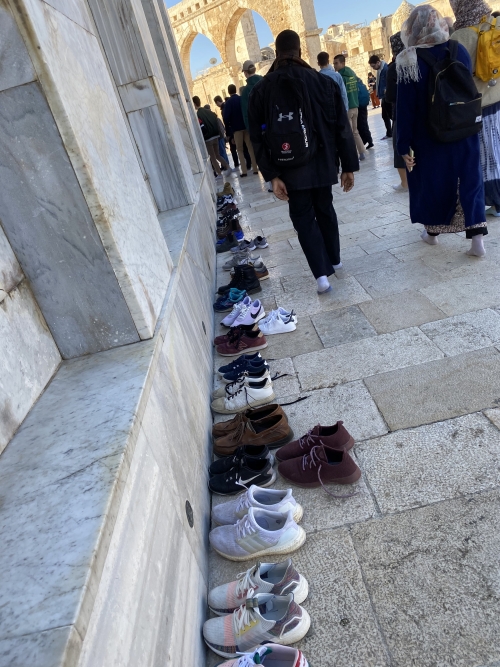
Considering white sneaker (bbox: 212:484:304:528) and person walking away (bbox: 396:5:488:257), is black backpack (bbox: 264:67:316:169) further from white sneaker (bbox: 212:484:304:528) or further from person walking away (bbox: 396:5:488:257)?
white sneaker (bbox: 212:484:304:528)

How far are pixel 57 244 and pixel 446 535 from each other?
198cm

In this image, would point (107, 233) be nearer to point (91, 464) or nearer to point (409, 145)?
point (91, 464)

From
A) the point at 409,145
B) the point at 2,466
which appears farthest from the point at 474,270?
the point at 2,466

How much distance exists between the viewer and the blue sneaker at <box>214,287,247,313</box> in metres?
4.62

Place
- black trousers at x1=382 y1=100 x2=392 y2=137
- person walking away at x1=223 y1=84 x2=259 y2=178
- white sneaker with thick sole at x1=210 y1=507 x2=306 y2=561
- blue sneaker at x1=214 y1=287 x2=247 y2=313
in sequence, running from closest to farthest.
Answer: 1. white sneaker with thick sole at x1=210 y1=507 x2=306 y2=561
2. blue sneaker at x1=214 y1=287 x2=247 y2=313
3. black trousers at x1=382 y1=100 x2=392 y2=137
4. person walking away at x1=223 y1=84 x2=259 y2=178

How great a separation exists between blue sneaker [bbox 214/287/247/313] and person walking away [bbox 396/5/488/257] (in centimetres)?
192

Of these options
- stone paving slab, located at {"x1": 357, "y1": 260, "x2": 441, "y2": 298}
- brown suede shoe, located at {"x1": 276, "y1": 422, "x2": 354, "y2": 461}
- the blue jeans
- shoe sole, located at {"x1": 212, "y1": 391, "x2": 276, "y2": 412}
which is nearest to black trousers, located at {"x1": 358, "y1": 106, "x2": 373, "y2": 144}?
the blue jeans

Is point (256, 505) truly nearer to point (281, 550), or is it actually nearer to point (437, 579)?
point (281, 550)

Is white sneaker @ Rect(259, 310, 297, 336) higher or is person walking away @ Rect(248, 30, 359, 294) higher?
person walking away @ Rect(248, 30, 359, 294)

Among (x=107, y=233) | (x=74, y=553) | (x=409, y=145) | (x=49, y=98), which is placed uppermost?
(x=49, y=98)

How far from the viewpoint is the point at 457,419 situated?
2.49 metres

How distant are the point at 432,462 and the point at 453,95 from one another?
3079 millimetres

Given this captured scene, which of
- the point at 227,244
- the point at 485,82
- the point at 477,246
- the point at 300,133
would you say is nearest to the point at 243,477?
the point at 300,133

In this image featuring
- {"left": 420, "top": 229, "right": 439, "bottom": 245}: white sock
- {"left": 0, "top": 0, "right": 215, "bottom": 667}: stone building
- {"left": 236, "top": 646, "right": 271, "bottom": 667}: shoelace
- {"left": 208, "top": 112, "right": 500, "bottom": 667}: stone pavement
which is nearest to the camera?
{"left": 0, "top": 0, "right": 215, "bottom": 667}: stone building
